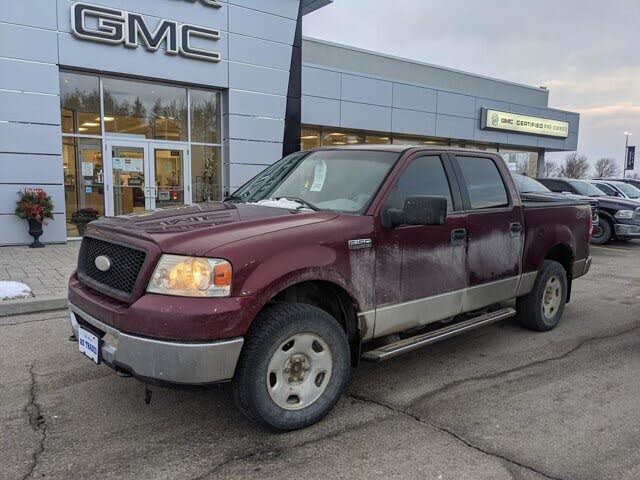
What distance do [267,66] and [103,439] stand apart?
41.9 feet

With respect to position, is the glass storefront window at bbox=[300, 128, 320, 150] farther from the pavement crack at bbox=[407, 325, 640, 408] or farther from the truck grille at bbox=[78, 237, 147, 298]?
the truck grille at bbox=[78, 237, 147, 298]

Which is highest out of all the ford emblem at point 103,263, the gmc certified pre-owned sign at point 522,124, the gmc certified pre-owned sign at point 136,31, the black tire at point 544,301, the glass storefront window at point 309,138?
the gmc certified pre-owned sign at point 136,31

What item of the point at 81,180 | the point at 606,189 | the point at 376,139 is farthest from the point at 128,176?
the point at 606,189

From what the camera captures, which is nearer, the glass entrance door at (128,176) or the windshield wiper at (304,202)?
the windshield wiper at (304,202)

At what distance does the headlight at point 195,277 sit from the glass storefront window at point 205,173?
38.0 feet

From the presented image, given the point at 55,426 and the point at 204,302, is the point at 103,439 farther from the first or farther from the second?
the point at 204,302

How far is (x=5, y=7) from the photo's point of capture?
10789mm

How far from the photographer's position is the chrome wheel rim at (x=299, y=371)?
10.8 ft

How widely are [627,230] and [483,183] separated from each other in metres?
10.5

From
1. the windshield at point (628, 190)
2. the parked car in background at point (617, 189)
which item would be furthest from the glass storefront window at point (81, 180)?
the windshield at point (628, 190)

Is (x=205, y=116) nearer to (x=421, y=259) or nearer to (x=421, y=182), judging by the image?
(x=421, y=182)

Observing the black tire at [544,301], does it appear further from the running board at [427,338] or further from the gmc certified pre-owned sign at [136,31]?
the gmc certified pre-owned sign at [136,31]

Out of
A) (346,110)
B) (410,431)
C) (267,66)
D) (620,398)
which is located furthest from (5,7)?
(620,398)

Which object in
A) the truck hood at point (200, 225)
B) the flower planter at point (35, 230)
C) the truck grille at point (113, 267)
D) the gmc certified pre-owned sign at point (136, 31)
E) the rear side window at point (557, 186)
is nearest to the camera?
the truck hood at point (200, 225)
